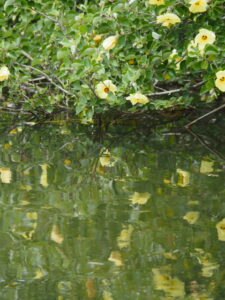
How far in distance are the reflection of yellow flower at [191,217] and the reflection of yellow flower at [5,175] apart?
4.62ft

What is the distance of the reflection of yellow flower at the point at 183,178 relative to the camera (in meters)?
4.72

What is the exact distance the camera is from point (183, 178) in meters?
4.88

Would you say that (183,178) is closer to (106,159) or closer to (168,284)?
(106,159)

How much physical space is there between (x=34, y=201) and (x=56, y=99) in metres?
3.10

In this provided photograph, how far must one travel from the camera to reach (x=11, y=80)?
23.0 feet

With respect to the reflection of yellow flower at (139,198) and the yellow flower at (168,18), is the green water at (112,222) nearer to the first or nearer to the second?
the reflection of yellow flower at (139,198)

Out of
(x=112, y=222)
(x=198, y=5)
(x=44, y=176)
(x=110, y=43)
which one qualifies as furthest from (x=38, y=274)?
(x=110, y=43)

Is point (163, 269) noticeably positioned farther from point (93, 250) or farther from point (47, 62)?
point (47, 62)

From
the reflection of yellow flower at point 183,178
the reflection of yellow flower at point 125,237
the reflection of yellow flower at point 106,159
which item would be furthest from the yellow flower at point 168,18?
the reflection of yellow flower at point 125,237

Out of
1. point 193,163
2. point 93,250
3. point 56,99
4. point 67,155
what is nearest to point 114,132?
point 56,99

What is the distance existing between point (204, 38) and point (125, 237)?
5.54 ft

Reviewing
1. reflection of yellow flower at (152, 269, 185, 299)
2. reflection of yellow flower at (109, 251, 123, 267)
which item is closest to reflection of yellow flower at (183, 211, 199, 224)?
reflection of yellow flower at (109, 251, 123, 267)

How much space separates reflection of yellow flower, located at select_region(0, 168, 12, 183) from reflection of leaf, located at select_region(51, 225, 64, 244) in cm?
124

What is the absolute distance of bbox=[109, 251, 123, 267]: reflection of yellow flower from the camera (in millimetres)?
3166
